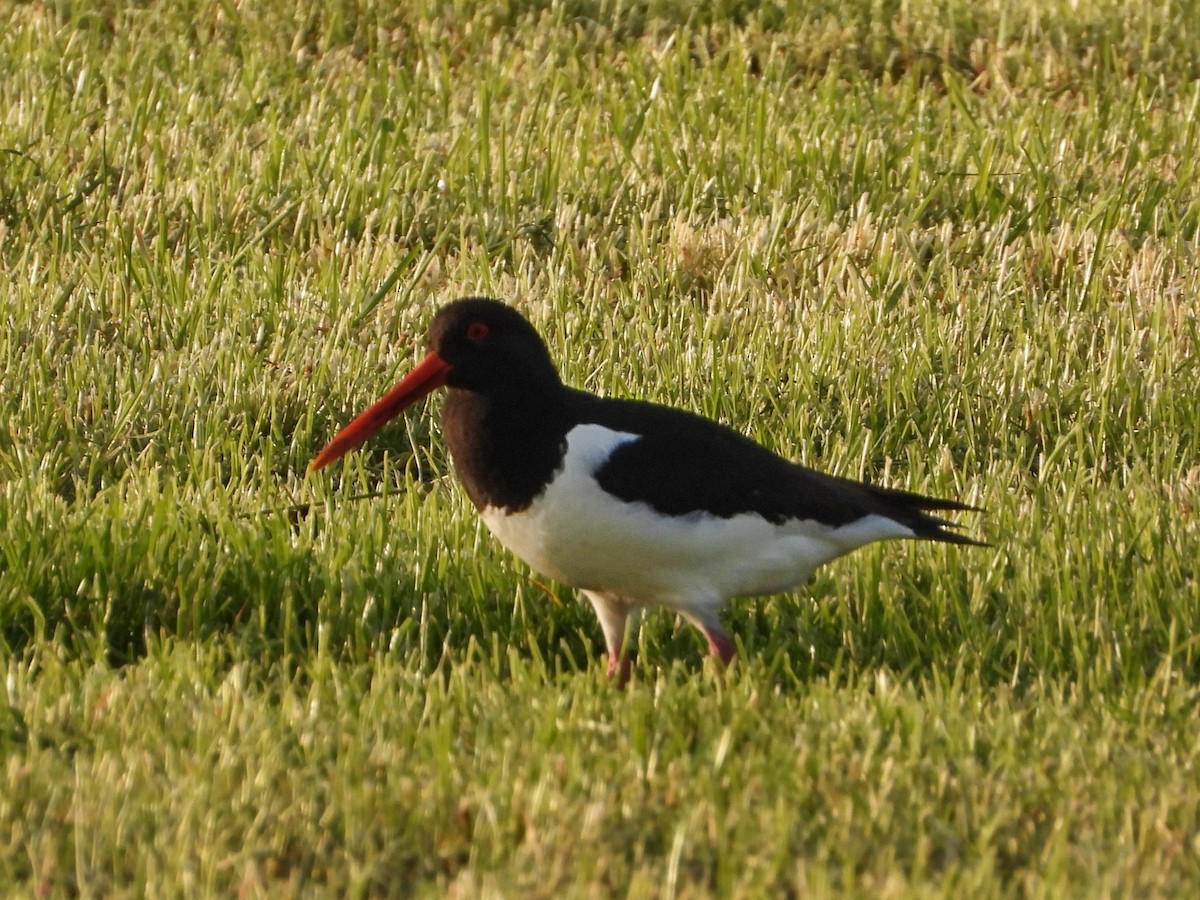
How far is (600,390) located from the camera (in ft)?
17.9

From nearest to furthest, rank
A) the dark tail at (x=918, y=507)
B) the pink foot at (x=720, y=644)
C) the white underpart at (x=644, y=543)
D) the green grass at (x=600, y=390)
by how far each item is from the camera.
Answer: the green grass at (x=600, y=390) < the white underpart at (x=644, y=543) < the pink foot at (x=720, y=644) < the dark tail at (x=918, y=507)

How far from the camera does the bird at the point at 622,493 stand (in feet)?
12.4

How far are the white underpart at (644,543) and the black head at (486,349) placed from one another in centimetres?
19

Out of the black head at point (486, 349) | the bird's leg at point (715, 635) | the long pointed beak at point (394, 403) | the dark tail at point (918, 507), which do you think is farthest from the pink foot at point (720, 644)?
the long pointed beak at point (394, 403)

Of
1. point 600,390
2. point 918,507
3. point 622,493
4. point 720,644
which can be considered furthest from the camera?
point 600,390

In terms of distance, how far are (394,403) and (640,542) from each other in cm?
69

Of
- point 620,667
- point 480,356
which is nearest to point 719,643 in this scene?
point 620,667

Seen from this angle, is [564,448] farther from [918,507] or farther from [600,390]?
[600,390]

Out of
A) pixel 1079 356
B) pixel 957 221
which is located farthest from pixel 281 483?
pixel 957 221

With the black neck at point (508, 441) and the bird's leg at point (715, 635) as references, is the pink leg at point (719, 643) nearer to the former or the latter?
the bird's leg at point (715, 635)

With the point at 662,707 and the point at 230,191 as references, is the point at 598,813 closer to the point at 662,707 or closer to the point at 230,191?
the point at 662,707

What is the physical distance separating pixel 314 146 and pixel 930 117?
8.64ft

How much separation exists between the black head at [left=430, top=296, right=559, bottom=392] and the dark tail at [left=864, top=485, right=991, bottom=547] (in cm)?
81

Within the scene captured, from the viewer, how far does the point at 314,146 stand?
715 cm
